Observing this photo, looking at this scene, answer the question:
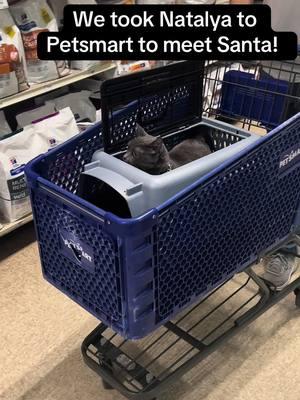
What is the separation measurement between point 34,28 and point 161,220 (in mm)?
1227

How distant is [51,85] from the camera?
1881 millimetres

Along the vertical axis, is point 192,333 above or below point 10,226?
below

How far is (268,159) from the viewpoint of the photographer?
1040 mm

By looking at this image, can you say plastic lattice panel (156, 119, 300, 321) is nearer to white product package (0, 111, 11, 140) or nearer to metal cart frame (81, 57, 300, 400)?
metal cart frame (81, 57, 300, 400)

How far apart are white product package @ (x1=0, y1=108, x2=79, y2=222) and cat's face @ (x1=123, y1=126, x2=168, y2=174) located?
801 millimetres

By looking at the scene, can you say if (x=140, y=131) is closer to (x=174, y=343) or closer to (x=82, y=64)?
(x=174, y=343)

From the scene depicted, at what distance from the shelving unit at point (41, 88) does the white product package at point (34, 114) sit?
11 centimetres

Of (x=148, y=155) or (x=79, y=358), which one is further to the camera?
(x=79, y=358)

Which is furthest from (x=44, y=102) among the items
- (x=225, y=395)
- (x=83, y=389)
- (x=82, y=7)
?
(x=225, y=395)

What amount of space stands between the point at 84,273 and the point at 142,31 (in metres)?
1.17

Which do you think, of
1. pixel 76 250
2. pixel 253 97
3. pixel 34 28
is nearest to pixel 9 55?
Answer: pixel 34 28

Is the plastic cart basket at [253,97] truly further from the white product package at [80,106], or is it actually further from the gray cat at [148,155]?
the white product package at [80,106]

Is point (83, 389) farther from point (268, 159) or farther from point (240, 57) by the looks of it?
point (240, 57)

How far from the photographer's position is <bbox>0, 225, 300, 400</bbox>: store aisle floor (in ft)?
4.28
